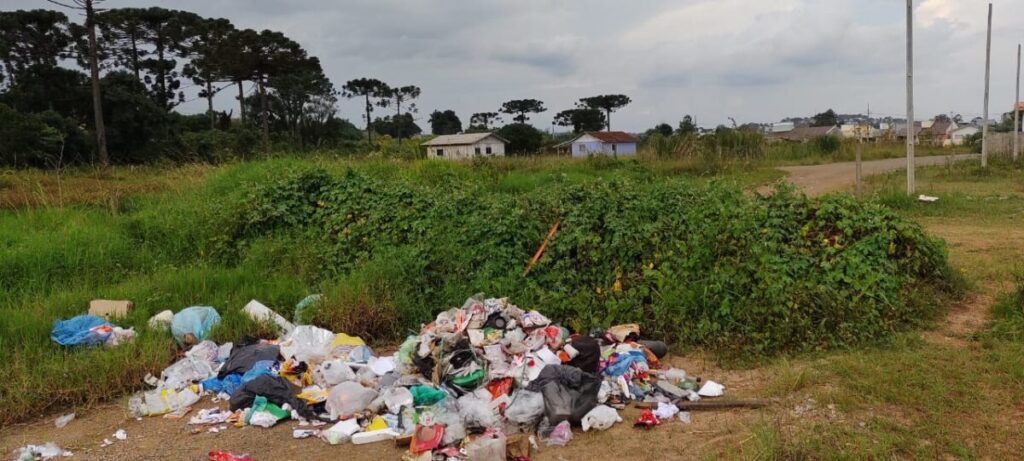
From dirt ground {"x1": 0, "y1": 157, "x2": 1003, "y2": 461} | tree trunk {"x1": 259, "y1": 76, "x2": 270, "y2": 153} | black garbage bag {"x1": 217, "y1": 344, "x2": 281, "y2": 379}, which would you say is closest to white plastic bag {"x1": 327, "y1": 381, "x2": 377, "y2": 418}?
dirt ground {"x1": 0, "y1": 157, "x2": 1003, "y2": 461}

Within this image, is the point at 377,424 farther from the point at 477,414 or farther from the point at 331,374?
the point at 331,374

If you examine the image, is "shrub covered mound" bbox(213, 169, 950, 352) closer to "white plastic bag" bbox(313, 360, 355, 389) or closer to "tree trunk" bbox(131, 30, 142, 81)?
"white plastic bag" bbox(313, 360, 355, 389)

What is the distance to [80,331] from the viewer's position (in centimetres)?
473

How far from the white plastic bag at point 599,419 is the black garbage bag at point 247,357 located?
2213 mm

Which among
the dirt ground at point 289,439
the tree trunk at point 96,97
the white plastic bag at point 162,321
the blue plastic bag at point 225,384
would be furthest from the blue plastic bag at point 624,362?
the tree trunk at point 96,97

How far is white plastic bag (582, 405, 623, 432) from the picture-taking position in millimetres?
3471

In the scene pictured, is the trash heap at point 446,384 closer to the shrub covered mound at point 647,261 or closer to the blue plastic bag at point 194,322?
the blue plastic bag at point 194,322

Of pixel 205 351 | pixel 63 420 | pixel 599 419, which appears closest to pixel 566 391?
pixel 599 419

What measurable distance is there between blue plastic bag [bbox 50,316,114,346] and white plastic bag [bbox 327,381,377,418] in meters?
2.00

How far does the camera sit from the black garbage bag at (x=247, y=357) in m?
4.37

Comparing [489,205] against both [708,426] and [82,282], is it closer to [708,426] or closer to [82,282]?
[708,426]

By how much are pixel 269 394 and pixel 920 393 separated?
11.6 ft

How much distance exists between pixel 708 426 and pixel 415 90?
178ft

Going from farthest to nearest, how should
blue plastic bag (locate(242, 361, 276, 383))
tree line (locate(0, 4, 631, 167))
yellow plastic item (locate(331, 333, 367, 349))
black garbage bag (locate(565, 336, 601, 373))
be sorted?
1. tree line (locate(0, 4, 631, 167))
2. yellow plastic item (locate(331, 333, 367, 349))
3. blue plastic bag (locate(242, 361, 276, 383))
4. black garbage bag (locate(565, 336, 601, 373))
